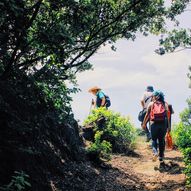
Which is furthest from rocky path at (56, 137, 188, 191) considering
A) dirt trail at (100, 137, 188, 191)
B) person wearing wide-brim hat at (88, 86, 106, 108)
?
person wearing wide-brim hat at (88, 86, 106, 108)

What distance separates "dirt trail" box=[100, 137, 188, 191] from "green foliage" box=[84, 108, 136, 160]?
1.04 metres

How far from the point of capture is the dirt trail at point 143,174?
31.3ft

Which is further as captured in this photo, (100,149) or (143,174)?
(100,149)

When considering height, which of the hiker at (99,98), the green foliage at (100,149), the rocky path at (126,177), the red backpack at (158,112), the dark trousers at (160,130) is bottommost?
the rocky path at (126,177)

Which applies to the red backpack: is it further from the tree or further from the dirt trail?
the tree

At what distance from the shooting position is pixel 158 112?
12.0 m

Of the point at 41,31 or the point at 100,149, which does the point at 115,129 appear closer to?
the point at 100,149

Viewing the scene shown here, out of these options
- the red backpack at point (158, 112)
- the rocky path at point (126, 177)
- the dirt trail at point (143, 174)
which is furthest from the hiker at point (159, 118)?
the rocky path at point (126, 177)

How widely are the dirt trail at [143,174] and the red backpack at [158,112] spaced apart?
139cm

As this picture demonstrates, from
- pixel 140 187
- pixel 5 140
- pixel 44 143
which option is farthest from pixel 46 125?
pixel 5 140

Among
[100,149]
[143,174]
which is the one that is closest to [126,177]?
[143,174]

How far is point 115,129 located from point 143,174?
430cm

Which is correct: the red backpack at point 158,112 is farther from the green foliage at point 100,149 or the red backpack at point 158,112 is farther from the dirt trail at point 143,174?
the green foliage at point 100,149

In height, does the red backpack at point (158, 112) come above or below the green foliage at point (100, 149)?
above
